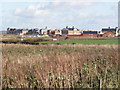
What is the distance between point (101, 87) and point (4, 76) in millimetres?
3127

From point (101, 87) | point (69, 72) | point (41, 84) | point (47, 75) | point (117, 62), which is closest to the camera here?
point (101, 87)

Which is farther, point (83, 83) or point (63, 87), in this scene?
point (83, 83)

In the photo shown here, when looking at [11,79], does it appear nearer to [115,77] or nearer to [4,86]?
[4,86]

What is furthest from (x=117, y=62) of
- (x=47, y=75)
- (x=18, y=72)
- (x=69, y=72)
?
(x=18, y=72)

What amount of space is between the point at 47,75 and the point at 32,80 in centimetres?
48

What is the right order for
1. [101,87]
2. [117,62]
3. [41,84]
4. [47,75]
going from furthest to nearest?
[117,62], [47,75], [41,84], [101,87]

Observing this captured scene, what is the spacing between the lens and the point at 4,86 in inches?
198

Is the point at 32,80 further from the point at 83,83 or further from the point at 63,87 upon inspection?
the point at 83,83

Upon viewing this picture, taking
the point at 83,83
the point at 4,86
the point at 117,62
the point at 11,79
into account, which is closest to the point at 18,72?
the point at 11,79

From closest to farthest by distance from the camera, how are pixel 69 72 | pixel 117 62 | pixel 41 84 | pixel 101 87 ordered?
1. pixel 101 87
2. pixel 41 84
3. pixel 69 72
4. pixel 117 62

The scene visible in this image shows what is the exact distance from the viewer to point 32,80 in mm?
5160

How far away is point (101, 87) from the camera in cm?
441

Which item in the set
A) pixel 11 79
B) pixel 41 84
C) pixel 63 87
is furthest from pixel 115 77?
pixel 11 79

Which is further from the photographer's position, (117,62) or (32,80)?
(117,62)
